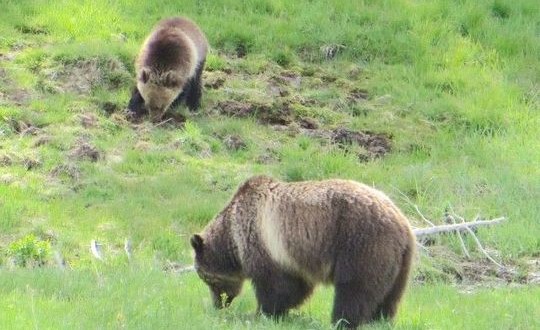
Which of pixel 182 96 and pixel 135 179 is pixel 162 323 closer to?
pixel 135 179

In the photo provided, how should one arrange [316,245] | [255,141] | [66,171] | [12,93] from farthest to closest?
1. [12,93]
2. [255,141]
3. [66,171]
4. [316,245]

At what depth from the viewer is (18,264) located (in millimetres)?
9812

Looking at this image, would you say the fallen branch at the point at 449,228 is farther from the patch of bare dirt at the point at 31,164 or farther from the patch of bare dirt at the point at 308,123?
the patch of bare dirt at the point at 31,164

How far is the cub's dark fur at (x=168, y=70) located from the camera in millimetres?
14238

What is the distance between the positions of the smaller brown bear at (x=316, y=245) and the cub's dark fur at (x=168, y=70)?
6551 mm

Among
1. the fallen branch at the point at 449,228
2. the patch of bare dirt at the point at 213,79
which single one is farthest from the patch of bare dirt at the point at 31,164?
the fallen branch at the point at 449,228

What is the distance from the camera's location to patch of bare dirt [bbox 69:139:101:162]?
12.6 metres

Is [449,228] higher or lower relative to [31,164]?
higher

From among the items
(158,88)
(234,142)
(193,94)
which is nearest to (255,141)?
(234,142)

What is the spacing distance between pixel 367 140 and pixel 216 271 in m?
6.27

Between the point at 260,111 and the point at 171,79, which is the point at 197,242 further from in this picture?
the point at 171,79

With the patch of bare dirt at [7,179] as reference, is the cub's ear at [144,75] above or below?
above

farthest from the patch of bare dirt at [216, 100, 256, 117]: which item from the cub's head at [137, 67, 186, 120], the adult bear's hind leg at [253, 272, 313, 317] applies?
the adult bear's hind leg at [253, 272, 313, 317]

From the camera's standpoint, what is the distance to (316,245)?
7.25 m
